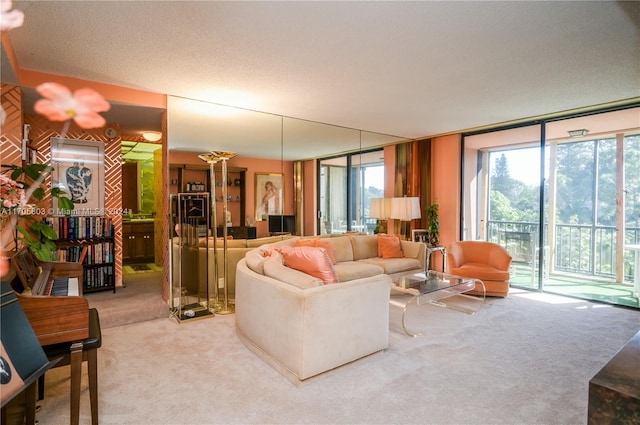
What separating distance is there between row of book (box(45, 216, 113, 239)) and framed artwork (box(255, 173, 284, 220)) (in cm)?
189

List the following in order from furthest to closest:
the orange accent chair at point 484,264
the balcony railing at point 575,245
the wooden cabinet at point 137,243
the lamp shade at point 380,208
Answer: the wooden cabinet at point 137,243, the lamp shade at point 380,208, the balcony railing at point 575,245, the orange accent chair at point 484,264

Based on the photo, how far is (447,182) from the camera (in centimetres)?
598

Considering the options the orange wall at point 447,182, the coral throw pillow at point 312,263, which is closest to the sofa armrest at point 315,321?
the coral throw pillow at point 312,263

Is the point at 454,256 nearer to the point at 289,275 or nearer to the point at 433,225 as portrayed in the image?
the point at 433,225

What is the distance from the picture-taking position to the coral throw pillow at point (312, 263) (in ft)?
9.36

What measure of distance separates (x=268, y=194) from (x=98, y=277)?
238cm

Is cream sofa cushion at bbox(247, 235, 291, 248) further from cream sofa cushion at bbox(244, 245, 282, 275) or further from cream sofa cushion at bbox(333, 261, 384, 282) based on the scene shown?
cream sofa cushion at bbox(244, 245, 282, 275)

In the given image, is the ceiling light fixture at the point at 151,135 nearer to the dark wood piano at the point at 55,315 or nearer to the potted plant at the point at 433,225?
the dark wood piano at the point at 55,315

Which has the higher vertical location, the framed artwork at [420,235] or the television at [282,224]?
the television at [282,224]

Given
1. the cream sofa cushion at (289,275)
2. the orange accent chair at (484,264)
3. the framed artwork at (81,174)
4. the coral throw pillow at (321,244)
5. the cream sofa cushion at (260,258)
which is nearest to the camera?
the cream sofa cushion at (289,275)

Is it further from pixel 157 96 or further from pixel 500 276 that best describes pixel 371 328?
pixel 157 96

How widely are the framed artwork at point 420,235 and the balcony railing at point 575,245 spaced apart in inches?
42.6

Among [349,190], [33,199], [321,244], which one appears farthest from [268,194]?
[33,199]

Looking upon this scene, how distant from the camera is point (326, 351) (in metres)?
2.40
